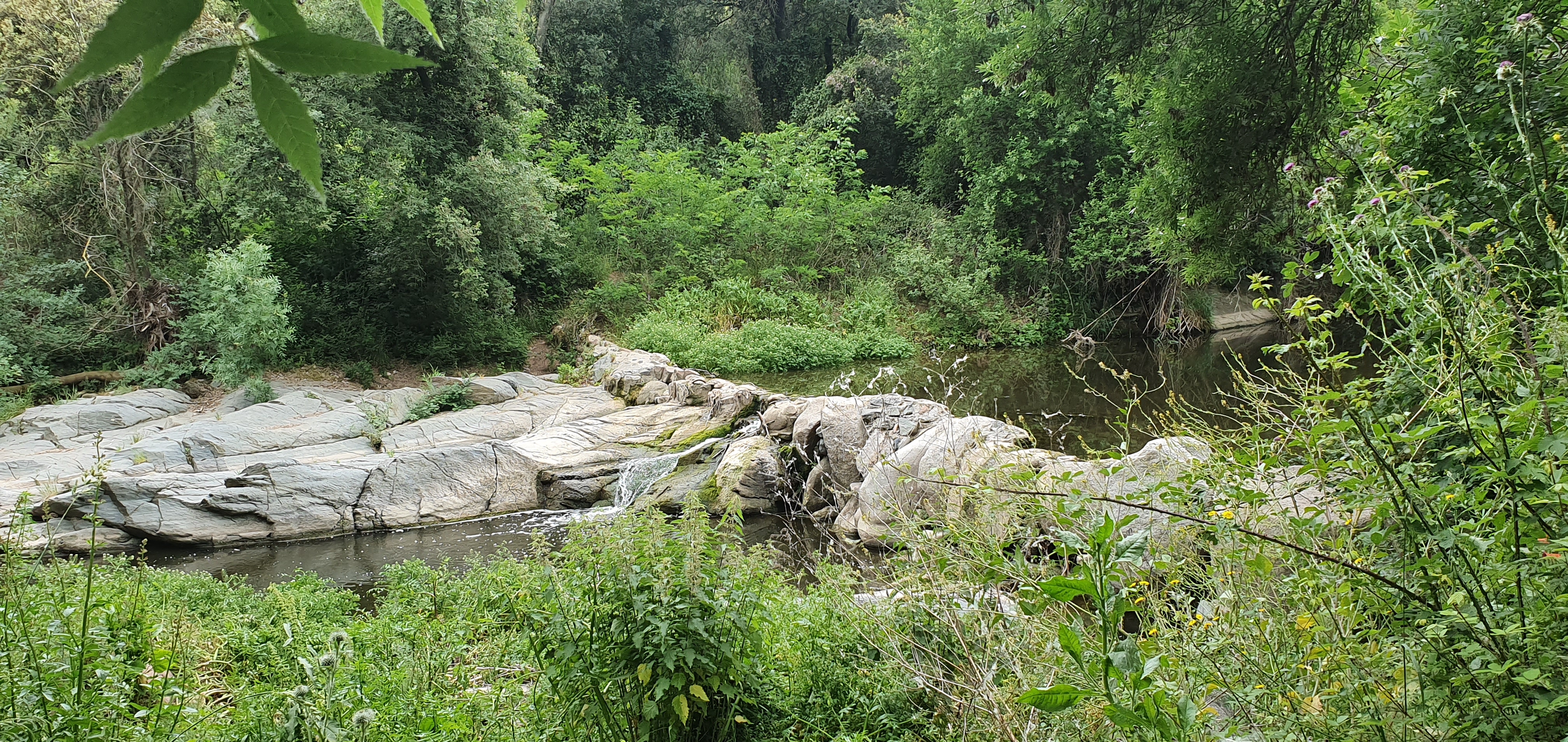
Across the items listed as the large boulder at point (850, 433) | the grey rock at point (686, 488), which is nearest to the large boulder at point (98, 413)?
Result: the grey rock at point (686, 488)

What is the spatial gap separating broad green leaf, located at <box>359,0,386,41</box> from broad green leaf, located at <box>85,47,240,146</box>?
230 mm

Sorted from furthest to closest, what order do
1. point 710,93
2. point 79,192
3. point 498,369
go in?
point 710,93 < point 498,369 < point 79,192

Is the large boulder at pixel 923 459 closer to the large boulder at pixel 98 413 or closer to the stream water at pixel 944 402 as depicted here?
the stream water at pixel 944 402

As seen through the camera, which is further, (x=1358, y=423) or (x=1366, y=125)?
(x=1366, y=125)

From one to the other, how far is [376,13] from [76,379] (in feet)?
45.0

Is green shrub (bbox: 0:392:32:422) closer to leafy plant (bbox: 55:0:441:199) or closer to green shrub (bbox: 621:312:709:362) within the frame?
green shrub (bbox: 621:312:709:362)

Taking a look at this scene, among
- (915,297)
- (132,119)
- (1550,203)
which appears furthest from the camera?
(915,297)

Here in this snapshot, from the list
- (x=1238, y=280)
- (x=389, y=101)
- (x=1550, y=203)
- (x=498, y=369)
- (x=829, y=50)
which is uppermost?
(x=829, y=50)

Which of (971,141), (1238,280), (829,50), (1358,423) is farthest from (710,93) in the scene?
(1358,423)

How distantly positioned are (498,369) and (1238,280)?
13.8 m

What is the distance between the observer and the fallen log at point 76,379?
34.4ft

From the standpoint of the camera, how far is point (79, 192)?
11.6 metres

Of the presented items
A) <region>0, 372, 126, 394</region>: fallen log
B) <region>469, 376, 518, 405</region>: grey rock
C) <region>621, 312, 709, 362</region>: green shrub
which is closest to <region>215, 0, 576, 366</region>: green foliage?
<region>469, 376, 518, 405</region>: grey rock

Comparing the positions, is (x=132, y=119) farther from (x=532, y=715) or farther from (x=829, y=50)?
(x=829, y=50)
